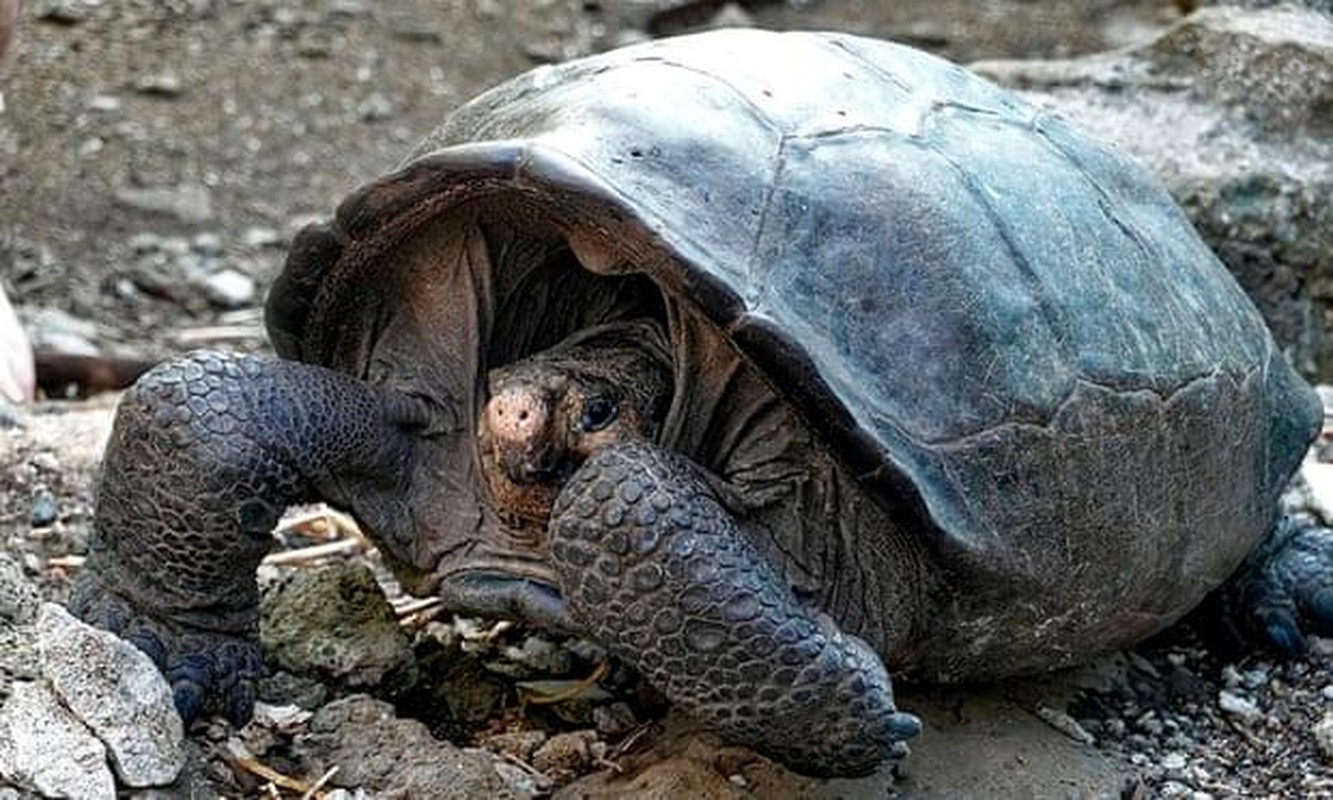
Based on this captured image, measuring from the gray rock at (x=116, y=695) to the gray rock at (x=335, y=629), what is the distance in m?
0.39

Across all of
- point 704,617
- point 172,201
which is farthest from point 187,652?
point 172,201

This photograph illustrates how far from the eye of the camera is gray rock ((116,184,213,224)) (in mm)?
5988

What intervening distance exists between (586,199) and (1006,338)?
57 centimetres

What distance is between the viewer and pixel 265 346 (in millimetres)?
5137

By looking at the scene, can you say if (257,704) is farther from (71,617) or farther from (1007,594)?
(1007,594)

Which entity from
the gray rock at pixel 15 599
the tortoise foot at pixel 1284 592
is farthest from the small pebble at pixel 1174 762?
the gray rock at pixel 15 599

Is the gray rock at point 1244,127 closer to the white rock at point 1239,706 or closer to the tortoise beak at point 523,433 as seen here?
the white rock at point 1239,706

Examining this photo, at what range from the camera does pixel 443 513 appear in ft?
9.48

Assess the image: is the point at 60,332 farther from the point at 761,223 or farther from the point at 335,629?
the point at 761,223

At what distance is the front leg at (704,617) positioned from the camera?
95.0 inches

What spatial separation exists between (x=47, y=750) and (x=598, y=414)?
79 cm

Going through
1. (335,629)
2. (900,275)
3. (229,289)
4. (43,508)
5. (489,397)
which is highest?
(900,275)

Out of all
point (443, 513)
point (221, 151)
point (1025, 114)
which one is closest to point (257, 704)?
point (443, 513)

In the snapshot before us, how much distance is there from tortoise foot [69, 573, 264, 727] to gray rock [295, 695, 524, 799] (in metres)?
0.11
